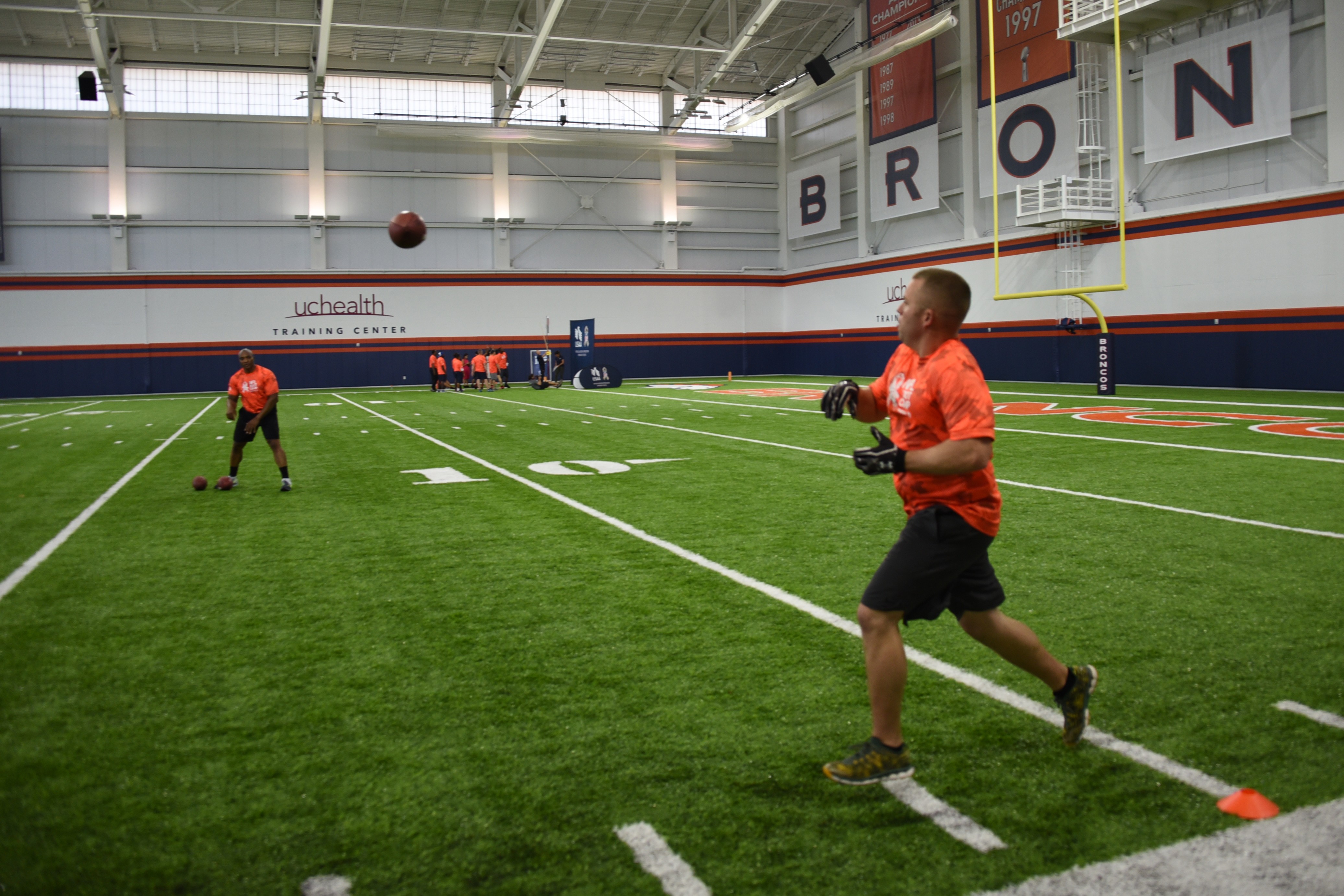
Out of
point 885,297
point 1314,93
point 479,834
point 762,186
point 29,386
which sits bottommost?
point 479,834

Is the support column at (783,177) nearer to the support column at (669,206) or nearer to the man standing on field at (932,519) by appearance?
the support column at (669,206)

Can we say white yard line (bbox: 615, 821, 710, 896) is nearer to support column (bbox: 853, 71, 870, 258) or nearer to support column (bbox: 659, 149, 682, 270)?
support column (bbox: 853, 71, 870, 258)

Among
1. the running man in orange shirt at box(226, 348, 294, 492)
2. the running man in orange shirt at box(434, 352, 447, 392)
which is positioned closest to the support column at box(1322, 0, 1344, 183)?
the running man in orange shirt at box(226, 348, 294, 492)

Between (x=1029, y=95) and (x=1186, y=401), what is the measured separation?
12.2m

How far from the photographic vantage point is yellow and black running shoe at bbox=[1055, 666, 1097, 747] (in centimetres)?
356

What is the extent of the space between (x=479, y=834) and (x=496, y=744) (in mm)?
691

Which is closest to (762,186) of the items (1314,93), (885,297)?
(885,297)

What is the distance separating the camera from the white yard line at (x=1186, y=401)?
1741cm

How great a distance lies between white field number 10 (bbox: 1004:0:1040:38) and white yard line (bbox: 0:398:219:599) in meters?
24.8

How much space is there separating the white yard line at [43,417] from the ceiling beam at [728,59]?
22.9 meters

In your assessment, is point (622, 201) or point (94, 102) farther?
point (622, 201)

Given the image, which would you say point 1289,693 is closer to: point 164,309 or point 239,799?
point 239,799

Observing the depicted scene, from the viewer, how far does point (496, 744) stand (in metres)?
3.73

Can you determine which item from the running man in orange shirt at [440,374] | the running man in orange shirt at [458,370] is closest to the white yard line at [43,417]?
the running man in orange shirt at [440,374]
